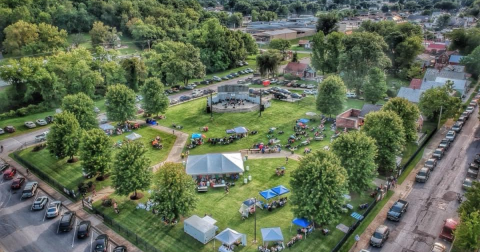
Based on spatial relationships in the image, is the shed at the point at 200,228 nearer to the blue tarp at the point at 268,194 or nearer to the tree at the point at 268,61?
the blue tarp at the point at 268,194

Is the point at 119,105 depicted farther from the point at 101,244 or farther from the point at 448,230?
the point at 448,230

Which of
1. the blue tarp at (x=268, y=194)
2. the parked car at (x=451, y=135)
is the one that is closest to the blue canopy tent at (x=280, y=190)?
the blue tarp at (x=268, y=194)

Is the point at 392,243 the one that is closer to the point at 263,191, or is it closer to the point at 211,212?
the point at 263,191

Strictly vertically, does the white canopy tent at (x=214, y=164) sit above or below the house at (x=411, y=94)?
below

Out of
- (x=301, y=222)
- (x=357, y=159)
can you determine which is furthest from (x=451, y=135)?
(x=301, y=222)

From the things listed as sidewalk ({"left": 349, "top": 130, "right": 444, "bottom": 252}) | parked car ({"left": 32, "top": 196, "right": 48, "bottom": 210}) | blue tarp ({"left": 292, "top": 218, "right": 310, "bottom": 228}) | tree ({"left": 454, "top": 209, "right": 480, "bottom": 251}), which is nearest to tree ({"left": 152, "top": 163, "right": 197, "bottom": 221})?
blue tarp ({"left": 292, "top": 218, "right": 310, "bottom": 228})
